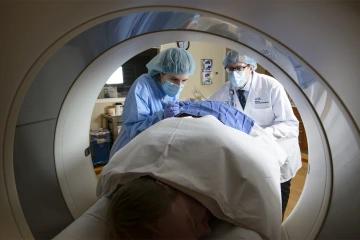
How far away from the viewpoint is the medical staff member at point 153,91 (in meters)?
1.29

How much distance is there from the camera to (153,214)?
59 centimetres

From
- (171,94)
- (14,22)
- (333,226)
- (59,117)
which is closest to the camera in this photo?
(14,22)

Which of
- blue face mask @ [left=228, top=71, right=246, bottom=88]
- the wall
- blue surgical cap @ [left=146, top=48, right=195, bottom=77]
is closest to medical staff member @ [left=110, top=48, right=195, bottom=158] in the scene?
blue surgical cap @ [left=146, top=48, right=195, bottom=77]

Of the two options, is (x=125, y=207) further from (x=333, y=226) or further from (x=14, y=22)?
(x=333, y=226)

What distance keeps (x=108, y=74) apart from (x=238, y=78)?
0.90m

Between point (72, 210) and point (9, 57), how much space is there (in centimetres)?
81

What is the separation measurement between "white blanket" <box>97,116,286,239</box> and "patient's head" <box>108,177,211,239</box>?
0.11ft

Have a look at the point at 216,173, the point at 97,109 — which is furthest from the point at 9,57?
the point at 97,109

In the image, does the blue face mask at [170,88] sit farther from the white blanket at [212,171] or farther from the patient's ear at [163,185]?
the patient's ear at [163,185]

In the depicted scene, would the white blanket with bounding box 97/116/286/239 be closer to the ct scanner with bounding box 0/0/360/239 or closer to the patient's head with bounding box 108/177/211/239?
the patient's head with bounding box 108/177/211/239

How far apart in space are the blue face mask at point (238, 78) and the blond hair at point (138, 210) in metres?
1.18

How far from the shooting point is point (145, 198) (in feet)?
2.01

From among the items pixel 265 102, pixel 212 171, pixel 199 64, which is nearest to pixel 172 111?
pixel 212 171

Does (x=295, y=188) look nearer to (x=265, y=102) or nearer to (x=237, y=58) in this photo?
(x=265, y=102)
